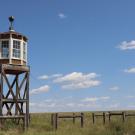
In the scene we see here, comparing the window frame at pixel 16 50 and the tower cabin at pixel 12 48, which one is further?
the window frame at pixel 16 50

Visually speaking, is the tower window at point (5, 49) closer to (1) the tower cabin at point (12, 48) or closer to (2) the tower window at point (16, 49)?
(1) the tower cabin at point (12, 48)

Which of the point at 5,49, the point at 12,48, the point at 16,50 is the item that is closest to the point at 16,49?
the point at 16,50

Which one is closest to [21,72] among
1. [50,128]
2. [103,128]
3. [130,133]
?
[50,128]

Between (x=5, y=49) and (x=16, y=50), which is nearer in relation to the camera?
(x=5, y=49)

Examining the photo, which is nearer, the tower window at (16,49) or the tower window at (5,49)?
the tower window at (5,49)

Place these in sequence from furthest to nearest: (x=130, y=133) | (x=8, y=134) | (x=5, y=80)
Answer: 1. (x=5, y=80)
2. (x=130, y=133)
3. (x=8, y=134)

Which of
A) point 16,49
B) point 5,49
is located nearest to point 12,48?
point 16,49

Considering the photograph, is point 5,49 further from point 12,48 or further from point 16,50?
point 16,50

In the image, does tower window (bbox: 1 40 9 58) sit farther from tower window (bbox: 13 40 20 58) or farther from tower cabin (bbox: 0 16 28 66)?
tower window (bbox: 13 40 20 58)

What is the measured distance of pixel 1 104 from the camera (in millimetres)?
28062

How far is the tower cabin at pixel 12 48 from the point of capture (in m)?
29.5

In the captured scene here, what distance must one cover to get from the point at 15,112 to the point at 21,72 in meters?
3.04

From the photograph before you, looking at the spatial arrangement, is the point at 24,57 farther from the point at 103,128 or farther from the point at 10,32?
the point at 103,128

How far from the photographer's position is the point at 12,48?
1171 inches
